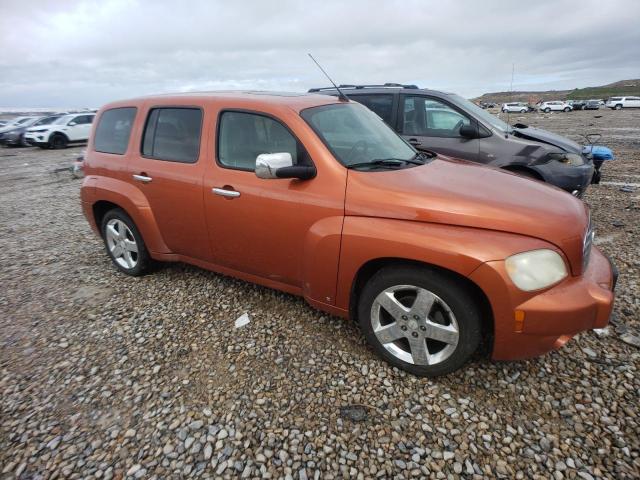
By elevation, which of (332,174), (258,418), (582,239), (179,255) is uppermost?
(332,174)

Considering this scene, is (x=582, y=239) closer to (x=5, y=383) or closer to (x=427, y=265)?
(x=427, y=265)

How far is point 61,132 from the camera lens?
18.0m

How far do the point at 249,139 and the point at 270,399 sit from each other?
6.36ft

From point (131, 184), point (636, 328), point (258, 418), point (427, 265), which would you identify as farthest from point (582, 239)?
point (131, 184)

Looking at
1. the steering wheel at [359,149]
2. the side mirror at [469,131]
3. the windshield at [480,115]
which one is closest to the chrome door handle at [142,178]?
the steering wheel at [359,149]

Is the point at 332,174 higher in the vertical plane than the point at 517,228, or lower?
higher

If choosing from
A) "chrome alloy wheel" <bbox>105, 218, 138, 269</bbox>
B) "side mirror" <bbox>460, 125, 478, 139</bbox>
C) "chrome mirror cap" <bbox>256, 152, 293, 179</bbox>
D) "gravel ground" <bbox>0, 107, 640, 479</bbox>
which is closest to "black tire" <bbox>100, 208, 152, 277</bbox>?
"chrome alloy wheel" <bbox>105, 218, 138, 269</bbox>

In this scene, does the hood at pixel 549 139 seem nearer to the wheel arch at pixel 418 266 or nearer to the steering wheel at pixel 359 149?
the steering wheel at pixel 359 149

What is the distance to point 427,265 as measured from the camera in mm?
2326

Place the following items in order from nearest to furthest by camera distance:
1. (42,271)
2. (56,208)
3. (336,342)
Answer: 1. (336,342)
2. (42,271)
3. (56,208)

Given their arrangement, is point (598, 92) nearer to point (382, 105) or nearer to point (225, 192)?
point (382, 105)

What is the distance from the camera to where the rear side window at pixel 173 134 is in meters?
3.25

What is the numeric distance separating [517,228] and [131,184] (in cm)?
335

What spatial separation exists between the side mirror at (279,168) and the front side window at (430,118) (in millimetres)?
3583
